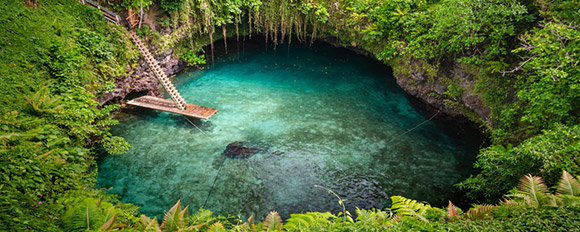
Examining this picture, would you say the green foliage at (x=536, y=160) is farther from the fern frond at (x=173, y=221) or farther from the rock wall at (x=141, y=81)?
the rock wall at (x=141, y=81)

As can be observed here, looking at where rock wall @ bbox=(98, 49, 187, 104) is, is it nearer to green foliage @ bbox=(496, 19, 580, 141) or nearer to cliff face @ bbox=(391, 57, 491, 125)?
cliff face @ bbox=(391, 57, 491, 125)

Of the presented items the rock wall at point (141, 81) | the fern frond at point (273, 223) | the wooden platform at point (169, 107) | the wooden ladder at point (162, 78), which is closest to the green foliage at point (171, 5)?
the wooden ladder at point (162, 78)

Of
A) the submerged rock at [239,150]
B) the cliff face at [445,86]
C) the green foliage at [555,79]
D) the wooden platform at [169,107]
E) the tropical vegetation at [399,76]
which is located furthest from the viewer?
the wooden platform at [169,107]

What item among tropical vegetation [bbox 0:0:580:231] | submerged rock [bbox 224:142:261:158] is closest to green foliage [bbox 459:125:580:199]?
tropical vegetation [bbox 0:0:580:231]

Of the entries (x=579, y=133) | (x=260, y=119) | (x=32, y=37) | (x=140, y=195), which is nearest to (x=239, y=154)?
(x=260, y=119)

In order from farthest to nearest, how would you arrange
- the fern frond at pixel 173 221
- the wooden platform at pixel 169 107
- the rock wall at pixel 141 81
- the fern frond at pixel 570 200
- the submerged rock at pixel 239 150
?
the wooden platform at pixel 169 107, the rock wall at pixel 141 81, the submerged rock at pixel 239 150, the fern frond at pixel 173 221, the fern frond at pixel 570 200
